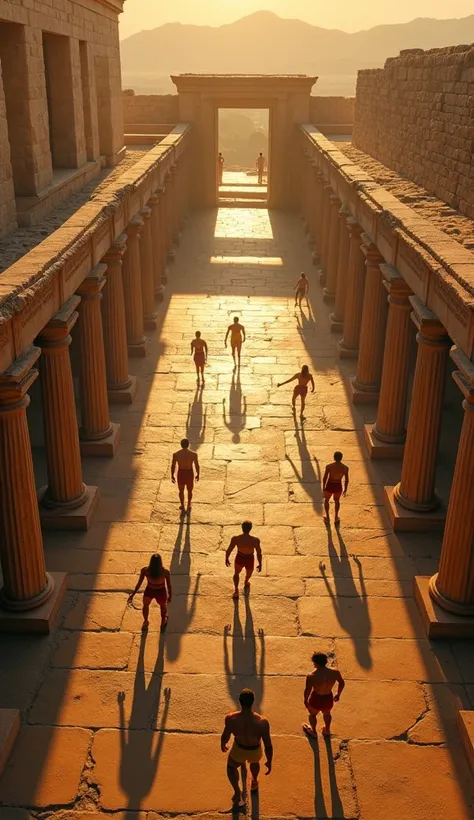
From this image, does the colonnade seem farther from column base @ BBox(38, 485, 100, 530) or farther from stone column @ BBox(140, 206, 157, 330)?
stone column @ BBox(140, 206, 157, 330)

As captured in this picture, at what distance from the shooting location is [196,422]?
14891 mm

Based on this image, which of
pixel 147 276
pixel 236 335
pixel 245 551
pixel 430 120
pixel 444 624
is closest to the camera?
pixel 444 624

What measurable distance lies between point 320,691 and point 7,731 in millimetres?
3032

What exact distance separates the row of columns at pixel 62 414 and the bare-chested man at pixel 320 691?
3.48m

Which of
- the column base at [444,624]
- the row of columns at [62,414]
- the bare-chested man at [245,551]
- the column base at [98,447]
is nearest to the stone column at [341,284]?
the row of columns at [62,414]

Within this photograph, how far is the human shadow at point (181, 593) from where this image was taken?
29.8 feet

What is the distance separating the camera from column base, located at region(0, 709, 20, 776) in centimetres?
726

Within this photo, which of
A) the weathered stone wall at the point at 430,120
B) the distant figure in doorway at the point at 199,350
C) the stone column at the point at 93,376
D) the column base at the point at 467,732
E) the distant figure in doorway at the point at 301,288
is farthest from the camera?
the distant figure in doorway at the point at 301,288

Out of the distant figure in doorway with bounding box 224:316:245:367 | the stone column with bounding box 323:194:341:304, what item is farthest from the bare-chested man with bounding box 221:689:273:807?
the stone column with bounding box 323:194:341:304

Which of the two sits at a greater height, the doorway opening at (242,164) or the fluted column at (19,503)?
the fluted column at (19,503)

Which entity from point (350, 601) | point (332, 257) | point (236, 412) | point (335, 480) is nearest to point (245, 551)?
point (350, 601)

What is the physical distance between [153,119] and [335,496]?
26357mm

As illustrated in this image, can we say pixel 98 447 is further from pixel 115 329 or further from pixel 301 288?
pixel 301 288

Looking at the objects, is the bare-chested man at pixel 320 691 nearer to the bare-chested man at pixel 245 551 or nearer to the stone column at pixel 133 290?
the bare-chested man at pixel 245 551
